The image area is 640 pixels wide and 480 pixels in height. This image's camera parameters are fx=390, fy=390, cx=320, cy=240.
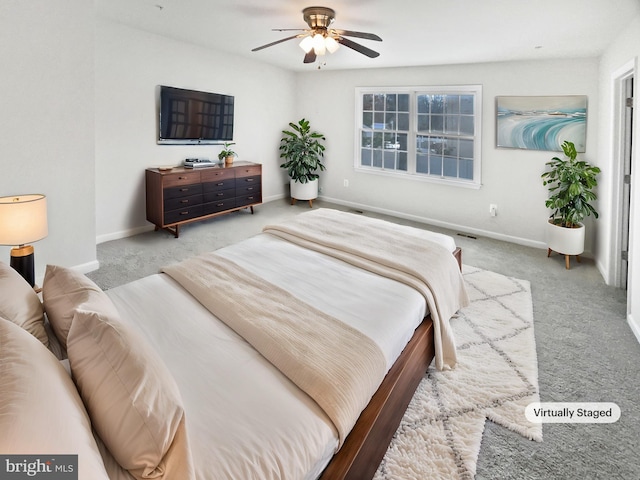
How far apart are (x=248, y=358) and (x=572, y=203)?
406 centimetres

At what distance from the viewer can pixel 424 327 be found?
7.32 feet

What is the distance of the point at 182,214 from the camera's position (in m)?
5.20

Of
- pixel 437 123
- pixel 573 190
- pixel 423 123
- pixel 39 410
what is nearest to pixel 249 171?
pixel 423 123

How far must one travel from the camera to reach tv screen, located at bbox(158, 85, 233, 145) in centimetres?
516

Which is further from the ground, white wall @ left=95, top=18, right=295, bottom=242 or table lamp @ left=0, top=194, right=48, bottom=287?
white wall @ left=95, top=18, right=295, bottom=242

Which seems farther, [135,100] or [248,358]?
[135,100]

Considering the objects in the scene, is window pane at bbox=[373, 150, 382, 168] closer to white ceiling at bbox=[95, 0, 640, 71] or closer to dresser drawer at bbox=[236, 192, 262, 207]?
white ceiling at bbox=[95, 0, 640, 71]

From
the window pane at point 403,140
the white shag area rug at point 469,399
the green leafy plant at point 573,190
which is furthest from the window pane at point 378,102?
the white shag area rug at point 469,399

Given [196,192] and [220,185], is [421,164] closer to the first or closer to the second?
[220,185]

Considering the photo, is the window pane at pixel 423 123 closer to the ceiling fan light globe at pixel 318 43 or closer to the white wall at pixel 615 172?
the white wall at pixel 615 172

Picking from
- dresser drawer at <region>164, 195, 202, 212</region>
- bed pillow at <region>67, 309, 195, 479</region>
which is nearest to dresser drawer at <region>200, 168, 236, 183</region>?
dresser drawer at <region>164, 195, 202, 212</region>

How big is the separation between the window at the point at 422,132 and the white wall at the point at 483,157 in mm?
127

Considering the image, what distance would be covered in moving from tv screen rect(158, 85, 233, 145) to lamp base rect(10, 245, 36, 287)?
10.3 feet

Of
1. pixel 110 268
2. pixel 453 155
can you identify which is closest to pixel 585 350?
pixel 453 155
